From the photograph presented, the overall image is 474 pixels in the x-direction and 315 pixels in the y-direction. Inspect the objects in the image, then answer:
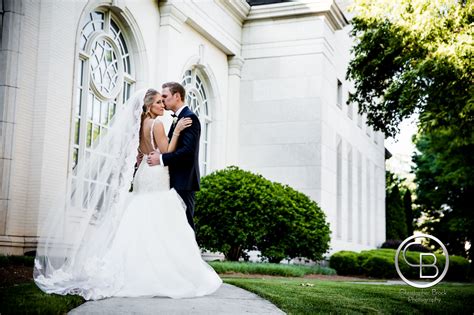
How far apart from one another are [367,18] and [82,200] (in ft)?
33.8

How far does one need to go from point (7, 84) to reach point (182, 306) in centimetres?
691

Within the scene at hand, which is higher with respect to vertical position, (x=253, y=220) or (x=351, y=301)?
(x=253, y=220)

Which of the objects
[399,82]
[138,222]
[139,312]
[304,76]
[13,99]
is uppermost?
[304,76]

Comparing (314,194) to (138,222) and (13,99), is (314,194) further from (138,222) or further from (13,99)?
(138,222)

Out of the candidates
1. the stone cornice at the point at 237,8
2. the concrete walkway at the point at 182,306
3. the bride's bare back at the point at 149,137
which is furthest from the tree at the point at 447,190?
the concrete walkway at the point at 182,306

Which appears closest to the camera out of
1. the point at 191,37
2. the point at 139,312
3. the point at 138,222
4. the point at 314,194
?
the point at 139,312

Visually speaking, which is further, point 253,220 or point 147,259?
point 253,220

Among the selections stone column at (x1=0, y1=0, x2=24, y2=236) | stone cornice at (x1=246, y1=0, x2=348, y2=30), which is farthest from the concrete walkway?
stone cornice at (x1=246, y1=0, x2=348, y2=30)

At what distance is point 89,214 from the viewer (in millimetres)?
7305

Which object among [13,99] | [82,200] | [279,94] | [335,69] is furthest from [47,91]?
[335,69]

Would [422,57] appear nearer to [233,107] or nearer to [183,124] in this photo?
[233,107]

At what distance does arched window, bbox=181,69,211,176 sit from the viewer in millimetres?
19109

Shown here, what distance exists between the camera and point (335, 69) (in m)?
22.7

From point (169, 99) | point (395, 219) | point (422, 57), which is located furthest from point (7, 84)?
point (395, 219)
